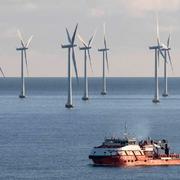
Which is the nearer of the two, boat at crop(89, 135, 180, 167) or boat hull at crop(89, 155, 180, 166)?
boat hull at crop(89, 155, 180, 166)

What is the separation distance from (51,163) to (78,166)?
4.89 m

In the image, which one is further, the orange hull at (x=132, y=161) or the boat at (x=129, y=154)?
the boat at (x=129, y=154)

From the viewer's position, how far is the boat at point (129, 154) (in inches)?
6024

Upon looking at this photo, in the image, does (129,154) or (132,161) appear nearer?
(129,154)

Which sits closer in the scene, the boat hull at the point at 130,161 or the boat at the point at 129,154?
the boat hull at the point at 130,161

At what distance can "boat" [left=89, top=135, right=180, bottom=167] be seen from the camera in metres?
153

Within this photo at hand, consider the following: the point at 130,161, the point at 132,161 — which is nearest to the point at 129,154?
the point at 130,161

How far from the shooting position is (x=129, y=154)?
155 metres

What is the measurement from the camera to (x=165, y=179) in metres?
141

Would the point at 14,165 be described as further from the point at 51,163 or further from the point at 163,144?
the point at 163,144

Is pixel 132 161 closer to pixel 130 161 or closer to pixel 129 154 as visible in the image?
pixel 130 161

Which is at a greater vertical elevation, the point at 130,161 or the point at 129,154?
the point at 129,154

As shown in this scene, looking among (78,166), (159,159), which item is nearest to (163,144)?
Answer: (159,159)

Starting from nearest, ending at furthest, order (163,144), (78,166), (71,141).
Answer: (78,166) < (163,144) < (71,141)
